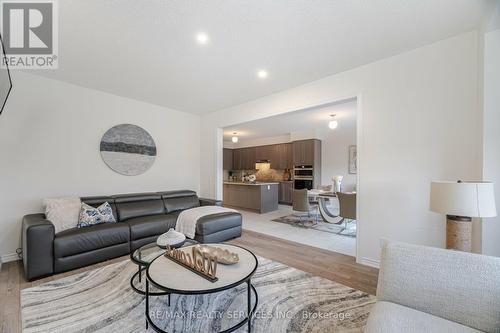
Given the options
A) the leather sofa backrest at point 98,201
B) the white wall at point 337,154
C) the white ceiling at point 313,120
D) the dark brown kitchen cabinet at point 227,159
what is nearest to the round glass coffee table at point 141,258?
the leather sofa backrest at point 98,201

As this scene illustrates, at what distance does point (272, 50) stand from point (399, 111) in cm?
170

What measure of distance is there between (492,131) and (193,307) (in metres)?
3.08

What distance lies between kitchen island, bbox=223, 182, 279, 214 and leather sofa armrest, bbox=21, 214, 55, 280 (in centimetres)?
446

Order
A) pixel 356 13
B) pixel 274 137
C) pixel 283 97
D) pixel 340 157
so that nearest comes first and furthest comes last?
pixel 356 13 < pixel 283 97 < pixel 340 157 < pixel 274 137

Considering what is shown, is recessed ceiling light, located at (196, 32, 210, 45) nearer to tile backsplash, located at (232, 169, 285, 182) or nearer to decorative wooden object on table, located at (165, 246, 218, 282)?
decorative wooden object on table, located at (165, 246, 218, 282)

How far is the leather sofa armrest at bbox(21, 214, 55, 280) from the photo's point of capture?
2.26 meters

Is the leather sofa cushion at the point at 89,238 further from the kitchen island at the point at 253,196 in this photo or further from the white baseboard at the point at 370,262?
the kitchen island at the point at 253,196

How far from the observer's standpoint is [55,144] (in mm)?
3232

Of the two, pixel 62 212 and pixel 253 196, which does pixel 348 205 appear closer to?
pixel 253 196

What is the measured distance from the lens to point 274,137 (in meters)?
7.86

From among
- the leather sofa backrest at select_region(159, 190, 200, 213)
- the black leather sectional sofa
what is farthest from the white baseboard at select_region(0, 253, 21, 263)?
the leather sofa backrest at select_region(159, 190, 200, 213)

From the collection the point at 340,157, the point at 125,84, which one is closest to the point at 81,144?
the point at 125,84

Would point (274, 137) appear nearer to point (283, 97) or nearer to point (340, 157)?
point (340, 157)

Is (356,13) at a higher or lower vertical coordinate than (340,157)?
higher
